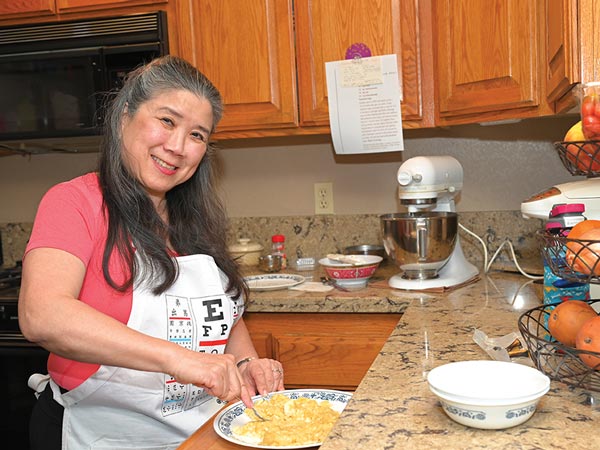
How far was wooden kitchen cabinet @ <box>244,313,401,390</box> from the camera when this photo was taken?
6.51ft

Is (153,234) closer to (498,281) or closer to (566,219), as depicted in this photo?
(566,219)

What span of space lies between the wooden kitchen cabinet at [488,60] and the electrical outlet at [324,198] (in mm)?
605

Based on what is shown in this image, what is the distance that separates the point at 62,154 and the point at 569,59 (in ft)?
7.29

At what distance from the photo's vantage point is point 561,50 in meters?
1.54

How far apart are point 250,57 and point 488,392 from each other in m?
1.71

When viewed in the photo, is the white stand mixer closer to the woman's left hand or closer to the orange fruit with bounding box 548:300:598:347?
the woman's left hand

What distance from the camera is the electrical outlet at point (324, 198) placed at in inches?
104

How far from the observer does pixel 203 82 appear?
1.45m

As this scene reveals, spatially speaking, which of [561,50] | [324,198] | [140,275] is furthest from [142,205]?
[324,198]

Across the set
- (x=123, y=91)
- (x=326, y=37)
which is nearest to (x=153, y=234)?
(x=123, y=91)

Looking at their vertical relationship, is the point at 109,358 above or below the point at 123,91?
below

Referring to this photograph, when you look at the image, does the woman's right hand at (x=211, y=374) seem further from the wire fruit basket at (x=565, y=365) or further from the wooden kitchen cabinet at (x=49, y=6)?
the wooden kitchen cabinet at (x=49, y=6)

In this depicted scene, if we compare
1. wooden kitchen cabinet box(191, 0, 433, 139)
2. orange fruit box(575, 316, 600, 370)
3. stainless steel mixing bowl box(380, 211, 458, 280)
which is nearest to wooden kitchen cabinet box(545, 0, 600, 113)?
orange fruit box(575, 316, 600, 370)

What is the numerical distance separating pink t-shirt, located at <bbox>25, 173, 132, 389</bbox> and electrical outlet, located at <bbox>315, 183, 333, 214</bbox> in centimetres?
133
